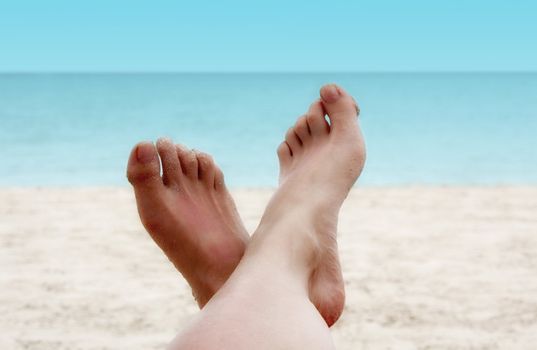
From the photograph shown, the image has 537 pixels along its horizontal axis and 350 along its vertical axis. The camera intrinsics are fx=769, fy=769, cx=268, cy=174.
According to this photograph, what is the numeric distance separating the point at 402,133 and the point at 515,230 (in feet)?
29.2

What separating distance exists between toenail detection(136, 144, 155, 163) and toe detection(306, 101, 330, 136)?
47cm

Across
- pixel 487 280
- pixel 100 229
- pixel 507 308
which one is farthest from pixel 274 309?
pixel 100 229

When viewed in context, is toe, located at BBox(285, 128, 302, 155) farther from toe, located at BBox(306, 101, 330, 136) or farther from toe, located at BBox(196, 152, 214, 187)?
toe, located at BBox(196, 152, 214, 187)

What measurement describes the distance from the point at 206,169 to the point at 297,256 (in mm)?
411

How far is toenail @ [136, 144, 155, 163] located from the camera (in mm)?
1335

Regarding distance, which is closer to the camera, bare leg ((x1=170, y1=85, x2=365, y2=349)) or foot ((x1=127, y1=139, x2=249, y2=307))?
bare leg ((x1=170, y1=85, x2=365, y2=349))

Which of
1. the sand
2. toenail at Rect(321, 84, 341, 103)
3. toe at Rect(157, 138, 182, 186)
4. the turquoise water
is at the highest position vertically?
toenail at Rect(321, 84, 341, 103)

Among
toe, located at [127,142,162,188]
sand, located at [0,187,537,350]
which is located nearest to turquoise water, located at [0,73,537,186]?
sand, located at [0,187,537,350]

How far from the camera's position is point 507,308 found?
2.14m

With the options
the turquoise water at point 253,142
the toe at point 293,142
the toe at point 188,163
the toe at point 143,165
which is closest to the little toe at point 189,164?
the toe at point 188,163

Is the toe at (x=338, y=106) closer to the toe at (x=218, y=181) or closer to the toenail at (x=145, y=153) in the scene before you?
the toe at (x=218, y=181)

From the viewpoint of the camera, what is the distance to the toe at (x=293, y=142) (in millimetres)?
1749

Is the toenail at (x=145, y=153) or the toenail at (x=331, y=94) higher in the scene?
the toenail at (x=145, y=153)

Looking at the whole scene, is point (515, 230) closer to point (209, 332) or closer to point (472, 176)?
point (209, 332)
